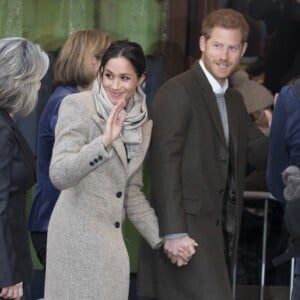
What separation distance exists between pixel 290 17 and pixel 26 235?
307cm

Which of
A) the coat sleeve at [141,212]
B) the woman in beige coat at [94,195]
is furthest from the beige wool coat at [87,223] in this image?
the coat sleeve at [141,212]

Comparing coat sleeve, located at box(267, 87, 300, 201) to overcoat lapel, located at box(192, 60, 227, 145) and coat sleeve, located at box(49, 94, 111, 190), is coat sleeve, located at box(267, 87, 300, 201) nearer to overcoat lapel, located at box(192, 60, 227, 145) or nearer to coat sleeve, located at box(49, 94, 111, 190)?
overcoat lapel, located at box(192, 60, 227, 145)

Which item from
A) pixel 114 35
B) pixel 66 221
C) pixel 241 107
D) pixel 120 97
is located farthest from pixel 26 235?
pixel 114 35

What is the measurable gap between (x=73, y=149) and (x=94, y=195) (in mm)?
251

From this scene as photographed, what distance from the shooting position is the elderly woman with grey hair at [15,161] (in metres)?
4.78

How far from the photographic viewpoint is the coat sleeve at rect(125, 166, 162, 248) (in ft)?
18.3

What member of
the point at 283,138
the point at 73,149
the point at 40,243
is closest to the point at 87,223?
the point at 73,149

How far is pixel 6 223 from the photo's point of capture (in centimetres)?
479

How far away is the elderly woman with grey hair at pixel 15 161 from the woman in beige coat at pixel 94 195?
23 cm

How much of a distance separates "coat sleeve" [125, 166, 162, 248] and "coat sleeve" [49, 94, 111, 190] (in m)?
0.42

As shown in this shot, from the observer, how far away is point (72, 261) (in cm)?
525

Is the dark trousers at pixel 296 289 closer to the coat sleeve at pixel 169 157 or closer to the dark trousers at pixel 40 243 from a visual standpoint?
the coat sleeve at pixel 169 157

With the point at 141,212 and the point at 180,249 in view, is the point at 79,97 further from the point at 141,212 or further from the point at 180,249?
the point at 180,249

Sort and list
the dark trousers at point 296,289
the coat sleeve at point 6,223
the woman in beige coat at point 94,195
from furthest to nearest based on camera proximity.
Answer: the woman in beige coat at point 94,195 < the dark trousers at point 296,289 < the coat sleeve at point 6,223
